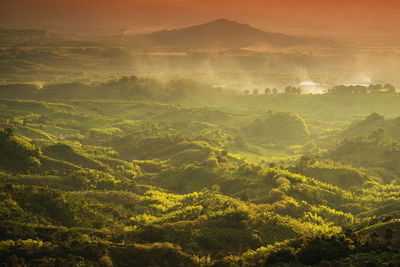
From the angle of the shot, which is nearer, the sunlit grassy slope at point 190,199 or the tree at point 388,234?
the tree at point 388,234

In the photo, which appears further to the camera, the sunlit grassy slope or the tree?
the sunlit grassy slope

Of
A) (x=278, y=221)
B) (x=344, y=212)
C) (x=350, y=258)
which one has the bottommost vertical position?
(x=344, y=212)

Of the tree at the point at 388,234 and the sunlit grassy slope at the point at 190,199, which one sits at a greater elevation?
the tree at the point at 388,234

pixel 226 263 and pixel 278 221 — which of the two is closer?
pixel 226 263

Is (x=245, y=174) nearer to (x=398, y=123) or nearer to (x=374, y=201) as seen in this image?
(x=374, y=201)

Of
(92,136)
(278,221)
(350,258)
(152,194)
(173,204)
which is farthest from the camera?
(92,136)

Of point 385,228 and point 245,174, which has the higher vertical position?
point 385,228

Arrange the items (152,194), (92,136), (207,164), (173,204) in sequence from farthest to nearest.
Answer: (92,136), (207,164), (152,194), (173,204)

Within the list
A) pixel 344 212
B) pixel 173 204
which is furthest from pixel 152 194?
pixel 344 212

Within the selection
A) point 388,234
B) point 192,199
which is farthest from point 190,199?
point 388,234

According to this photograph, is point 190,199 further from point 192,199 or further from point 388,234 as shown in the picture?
point 388,234

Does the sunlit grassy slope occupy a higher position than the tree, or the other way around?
the tree
